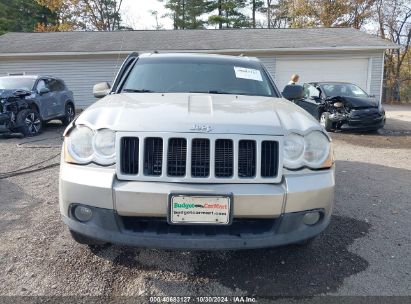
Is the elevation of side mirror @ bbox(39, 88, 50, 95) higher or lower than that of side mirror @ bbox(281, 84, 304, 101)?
lower

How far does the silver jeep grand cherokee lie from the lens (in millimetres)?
2369

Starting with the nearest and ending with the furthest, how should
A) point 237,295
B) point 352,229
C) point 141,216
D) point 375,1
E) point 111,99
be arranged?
1. point 141,216
2. point 237,295
3. point 111,99
4. point 352,229
5. point 375,1

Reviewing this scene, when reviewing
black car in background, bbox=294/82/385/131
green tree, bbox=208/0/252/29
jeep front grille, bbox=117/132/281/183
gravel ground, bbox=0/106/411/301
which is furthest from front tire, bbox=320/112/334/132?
green tree, bbox=208/0/252/29

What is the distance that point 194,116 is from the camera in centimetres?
263

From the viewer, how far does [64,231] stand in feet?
11.6

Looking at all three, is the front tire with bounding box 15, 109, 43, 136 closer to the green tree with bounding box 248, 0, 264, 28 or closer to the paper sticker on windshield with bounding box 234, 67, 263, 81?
the paper sticker on windshield with bounding box 234, 67, 263, 81

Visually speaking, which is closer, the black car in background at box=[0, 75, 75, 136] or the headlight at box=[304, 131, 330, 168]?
the headlight at box=[304, 131, 330, 168]

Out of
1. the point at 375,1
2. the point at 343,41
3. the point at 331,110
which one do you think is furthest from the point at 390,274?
the point at 375,1

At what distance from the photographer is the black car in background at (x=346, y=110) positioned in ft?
32.9

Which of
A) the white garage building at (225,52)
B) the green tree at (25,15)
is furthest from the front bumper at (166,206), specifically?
the green tree at (25,15)

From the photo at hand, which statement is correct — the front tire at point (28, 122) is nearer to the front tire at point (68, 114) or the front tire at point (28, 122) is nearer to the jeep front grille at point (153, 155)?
the front tire at point (68, 114)

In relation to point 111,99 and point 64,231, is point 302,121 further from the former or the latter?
point 64,231

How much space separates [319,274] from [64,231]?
238 cm

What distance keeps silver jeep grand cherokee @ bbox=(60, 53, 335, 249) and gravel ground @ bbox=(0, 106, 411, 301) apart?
1.43 feet
